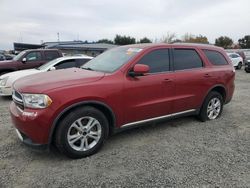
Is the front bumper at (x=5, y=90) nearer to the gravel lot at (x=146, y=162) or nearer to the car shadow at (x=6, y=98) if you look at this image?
the car shadow at (x=6, y=98)

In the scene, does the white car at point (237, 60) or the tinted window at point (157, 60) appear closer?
the tinted window at point (157, 60)

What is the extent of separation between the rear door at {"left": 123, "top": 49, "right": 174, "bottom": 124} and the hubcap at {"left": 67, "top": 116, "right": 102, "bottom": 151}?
557 millimetres

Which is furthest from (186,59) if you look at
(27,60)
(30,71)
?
(27,60)

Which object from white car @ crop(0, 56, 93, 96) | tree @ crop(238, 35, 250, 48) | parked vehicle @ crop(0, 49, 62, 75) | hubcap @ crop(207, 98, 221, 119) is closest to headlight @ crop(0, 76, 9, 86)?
white car @ crop(0, 56, 93, 96)

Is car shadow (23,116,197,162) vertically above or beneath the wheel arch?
beneath

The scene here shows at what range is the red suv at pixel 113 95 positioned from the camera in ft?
10.3

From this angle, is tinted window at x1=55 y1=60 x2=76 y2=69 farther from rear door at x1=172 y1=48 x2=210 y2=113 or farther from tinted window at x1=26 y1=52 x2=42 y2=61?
rear door at x1=172 y1=48 x2=210 y2=113

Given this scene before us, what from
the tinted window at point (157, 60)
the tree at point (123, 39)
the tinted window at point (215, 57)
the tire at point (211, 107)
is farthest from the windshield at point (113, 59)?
the tree at point (123, 39)

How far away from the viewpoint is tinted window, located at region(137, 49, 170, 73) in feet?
13.2

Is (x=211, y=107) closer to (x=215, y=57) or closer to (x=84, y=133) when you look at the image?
(x=215, y=57)

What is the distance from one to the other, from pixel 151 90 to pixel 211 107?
1970 millimetres

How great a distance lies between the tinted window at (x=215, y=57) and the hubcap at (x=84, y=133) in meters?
3.04

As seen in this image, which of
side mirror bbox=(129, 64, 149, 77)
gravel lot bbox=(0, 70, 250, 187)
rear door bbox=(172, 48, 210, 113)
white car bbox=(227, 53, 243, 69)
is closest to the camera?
gravel lot bbox=(0, 70, 250, 187)

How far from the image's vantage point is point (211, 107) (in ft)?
17.0
